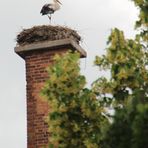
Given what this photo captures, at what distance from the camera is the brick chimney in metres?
10.6

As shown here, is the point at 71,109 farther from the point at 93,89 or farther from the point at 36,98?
the point at 36,98

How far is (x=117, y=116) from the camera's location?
636 centimetres

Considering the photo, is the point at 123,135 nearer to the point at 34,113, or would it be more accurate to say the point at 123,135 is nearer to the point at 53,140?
the point at 53,140

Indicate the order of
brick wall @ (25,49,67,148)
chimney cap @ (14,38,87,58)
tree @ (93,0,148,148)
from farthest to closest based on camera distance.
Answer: chimney cap @ (14,38,87,58) < brick wall @ (25,49,67,148) < tree @ (93,0,148,148)

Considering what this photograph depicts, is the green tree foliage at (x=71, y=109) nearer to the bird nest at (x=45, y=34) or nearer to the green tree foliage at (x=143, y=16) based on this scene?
the green tree foliage at (x=143, y=16)

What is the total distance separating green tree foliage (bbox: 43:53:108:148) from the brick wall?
254cm

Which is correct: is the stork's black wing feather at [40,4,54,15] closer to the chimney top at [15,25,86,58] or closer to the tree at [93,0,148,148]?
the chimney top at [15,25,86,58]

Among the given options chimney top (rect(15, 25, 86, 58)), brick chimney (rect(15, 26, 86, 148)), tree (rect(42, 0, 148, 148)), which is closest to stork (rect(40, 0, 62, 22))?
chimney top (rect(15, 25, 86, 58))

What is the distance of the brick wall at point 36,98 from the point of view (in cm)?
1057

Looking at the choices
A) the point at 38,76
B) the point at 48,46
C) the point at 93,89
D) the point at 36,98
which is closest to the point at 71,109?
the point at 93,89

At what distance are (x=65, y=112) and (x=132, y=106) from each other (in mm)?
1657

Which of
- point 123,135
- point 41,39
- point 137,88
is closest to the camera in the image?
point 123,135

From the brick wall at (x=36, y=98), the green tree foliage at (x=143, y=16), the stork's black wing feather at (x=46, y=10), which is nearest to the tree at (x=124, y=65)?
the green tree foliage at (x=143, y=16)

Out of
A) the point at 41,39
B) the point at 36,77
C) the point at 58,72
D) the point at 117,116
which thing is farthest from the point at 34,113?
the point at 117,116
